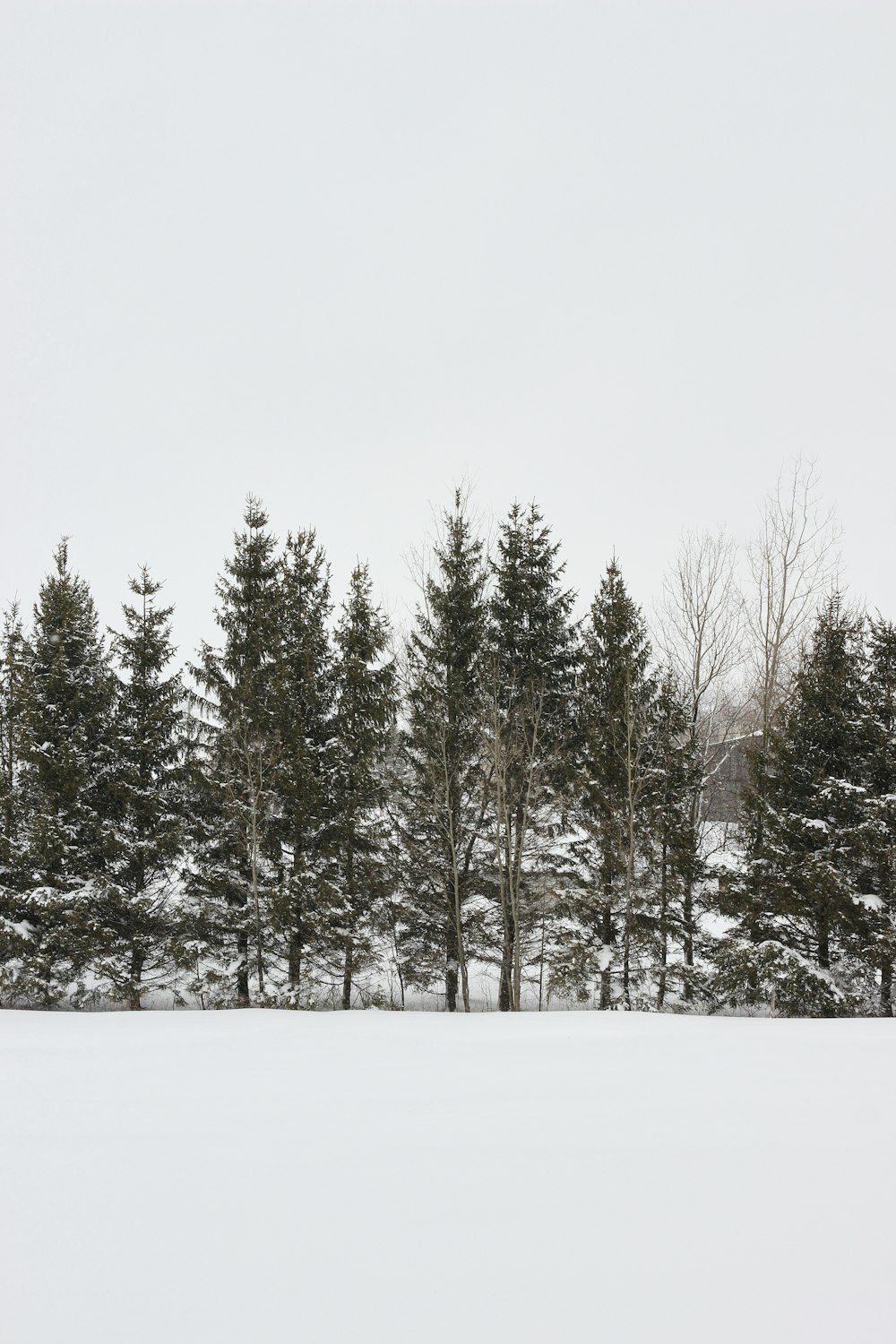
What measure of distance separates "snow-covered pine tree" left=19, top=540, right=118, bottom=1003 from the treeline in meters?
0.06

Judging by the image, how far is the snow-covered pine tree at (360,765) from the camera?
1591cm

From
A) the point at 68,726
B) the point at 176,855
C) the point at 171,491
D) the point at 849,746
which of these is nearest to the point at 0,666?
the point at 68,726

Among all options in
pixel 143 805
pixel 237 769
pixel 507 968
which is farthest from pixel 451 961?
pixel 143 805

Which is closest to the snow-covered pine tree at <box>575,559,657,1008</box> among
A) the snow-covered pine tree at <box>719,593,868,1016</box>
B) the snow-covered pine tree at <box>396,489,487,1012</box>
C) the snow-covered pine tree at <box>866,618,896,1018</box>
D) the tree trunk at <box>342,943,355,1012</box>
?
the snow-covered pine tree at <box>719,593,868,1016</box>

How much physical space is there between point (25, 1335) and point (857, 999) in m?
13.8

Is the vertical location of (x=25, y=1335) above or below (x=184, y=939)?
above

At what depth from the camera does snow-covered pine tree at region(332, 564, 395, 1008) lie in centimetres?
1591

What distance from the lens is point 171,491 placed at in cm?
15288

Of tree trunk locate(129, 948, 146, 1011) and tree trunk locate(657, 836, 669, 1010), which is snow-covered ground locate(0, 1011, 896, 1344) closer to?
tree trunk locate(657, 836, 669, 1010)

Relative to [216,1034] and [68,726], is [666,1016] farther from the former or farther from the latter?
[68,726]

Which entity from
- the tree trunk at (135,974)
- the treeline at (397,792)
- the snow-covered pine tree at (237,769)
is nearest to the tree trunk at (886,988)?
the treeline at (397,792)

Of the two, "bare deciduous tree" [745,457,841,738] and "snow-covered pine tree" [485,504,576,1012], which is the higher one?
"bare deciduous tree" [745,457,841,738]

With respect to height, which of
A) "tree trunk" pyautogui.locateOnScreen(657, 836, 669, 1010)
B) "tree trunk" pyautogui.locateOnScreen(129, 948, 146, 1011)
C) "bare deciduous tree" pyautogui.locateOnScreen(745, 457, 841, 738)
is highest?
"bare deciduous tree" pyautogui.locateOnScreen(745, 457, 841, 738)

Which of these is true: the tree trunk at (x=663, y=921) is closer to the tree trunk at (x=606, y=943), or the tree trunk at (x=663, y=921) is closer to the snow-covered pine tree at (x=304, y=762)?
the tree trunk at (x=606, y=943)
